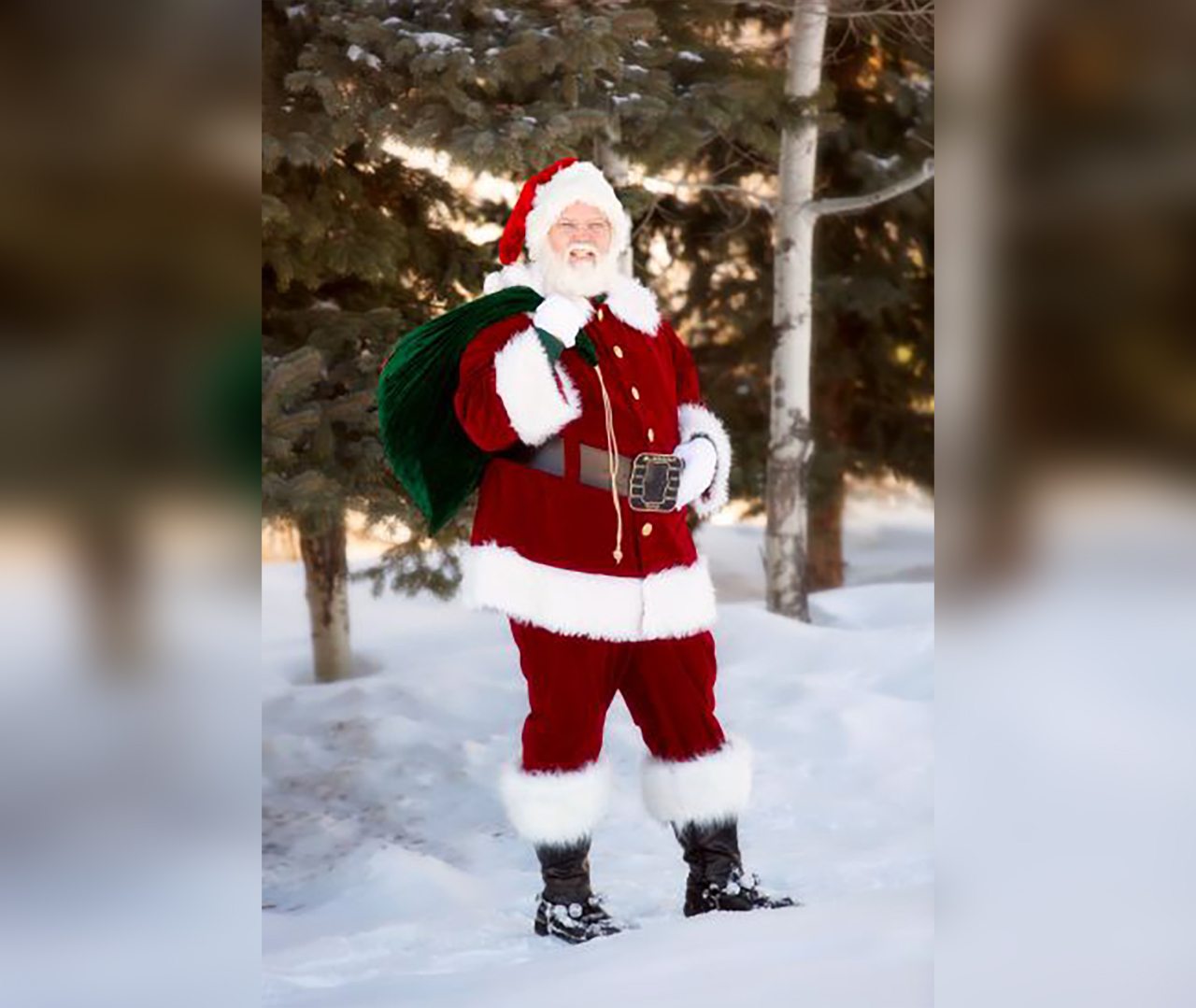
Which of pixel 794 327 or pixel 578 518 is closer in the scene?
pixel 578 518

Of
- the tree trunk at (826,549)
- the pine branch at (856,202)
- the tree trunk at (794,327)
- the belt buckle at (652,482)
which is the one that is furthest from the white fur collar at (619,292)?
the tree trunk at (826,549)

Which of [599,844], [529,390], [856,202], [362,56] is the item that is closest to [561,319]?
[529,390]

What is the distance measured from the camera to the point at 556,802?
2465 mm

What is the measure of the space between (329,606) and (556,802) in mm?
2621

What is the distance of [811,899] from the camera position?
2756mm

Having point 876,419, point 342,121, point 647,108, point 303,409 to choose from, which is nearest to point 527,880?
point 303,409

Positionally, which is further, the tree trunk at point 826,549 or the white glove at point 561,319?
the tree trunk at point 826,549

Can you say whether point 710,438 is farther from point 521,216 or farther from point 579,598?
point 521,216

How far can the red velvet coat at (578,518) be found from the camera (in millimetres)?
2387

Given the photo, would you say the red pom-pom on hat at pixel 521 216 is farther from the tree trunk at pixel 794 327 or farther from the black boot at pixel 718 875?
the tree trunk at pixel 794 327

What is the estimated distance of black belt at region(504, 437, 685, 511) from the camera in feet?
7.97

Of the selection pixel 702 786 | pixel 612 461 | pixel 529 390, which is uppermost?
pixel 529 390

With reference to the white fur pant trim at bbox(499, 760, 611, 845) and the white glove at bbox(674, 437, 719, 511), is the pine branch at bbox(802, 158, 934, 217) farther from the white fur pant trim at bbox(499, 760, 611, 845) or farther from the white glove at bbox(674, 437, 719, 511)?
the white fur pant trim at bbox(499, 760, 611, 845)

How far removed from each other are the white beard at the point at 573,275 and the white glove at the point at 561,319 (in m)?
0.11
